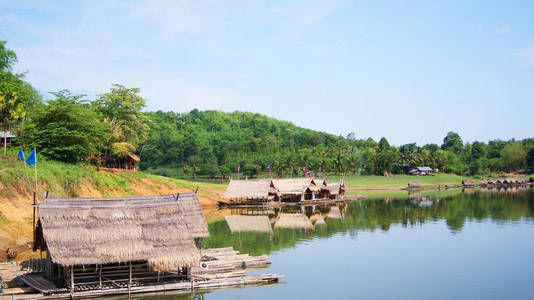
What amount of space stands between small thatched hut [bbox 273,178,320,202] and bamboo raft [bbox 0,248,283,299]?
33.3 meters

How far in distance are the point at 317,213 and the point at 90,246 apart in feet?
101

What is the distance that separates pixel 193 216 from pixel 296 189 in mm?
34697

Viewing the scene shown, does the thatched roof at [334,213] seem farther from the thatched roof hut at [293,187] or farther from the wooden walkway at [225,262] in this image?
the wooden walkway at [225,262]

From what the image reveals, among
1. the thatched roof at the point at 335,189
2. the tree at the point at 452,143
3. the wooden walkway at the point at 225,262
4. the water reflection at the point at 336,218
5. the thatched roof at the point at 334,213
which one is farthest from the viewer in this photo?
the tree at the point at 452,143

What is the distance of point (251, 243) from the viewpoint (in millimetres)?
29219

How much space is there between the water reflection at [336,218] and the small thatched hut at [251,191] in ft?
5.99

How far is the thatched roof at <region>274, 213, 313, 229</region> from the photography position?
36969 mm

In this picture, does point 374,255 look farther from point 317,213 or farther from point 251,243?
point 317,213

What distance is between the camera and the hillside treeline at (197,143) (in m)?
40.0

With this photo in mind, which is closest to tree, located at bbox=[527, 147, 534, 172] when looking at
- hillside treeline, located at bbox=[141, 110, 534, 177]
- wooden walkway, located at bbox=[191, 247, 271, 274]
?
hillside treeline, located at bbox=[141, 110, 534, 177]

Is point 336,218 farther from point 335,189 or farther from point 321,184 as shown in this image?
point 335,189

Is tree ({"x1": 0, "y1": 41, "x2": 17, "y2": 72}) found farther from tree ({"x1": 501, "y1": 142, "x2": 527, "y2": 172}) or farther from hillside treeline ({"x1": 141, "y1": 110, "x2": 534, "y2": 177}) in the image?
tree ({"x1": 501, "y1": 142, "x2": 527, "y2": 172})

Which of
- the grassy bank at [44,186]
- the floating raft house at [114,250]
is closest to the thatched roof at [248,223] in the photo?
the grassy bank at [44,186]

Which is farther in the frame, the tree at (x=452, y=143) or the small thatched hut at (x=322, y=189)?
the tree at (x=452, y=143)
